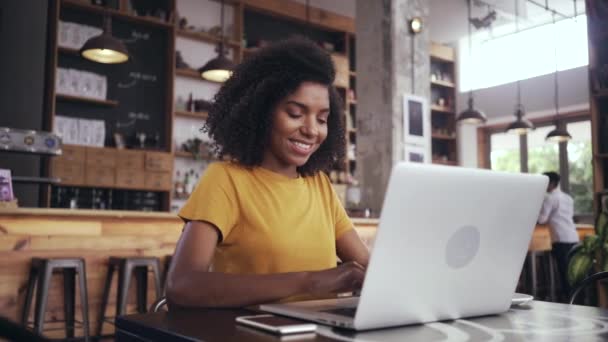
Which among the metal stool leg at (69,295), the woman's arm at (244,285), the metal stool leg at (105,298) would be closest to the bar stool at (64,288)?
the metal stool leg at (69,295)

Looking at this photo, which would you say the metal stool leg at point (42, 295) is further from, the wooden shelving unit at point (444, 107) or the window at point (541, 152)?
the window at point (541, 152)

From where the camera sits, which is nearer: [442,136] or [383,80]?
[383,80]

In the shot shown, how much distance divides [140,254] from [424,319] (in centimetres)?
326

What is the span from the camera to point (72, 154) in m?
5.92

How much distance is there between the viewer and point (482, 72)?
32.4ft

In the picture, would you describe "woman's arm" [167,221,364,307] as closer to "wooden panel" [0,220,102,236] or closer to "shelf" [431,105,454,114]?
→ "wooden panel" [0,220,102,236]

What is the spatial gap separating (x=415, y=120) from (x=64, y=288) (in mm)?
3465

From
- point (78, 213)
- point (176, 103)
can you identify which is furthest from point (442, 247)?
point (176, 103)

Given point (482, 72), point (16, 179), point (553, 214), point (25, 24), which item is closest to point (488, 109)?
point (482, 72)

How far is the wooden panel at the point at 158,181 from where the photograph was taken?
6367 millimetres

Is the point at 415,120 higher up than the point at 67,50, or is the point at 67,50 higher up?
the point at 67,50

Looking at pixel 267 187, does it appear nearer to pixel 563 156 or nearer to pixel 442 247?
pixel 442 247

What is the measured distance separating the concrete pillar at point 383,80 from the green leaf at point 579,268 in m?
2.49

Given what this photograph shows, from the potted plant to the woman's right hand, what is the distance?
230 centimetres
